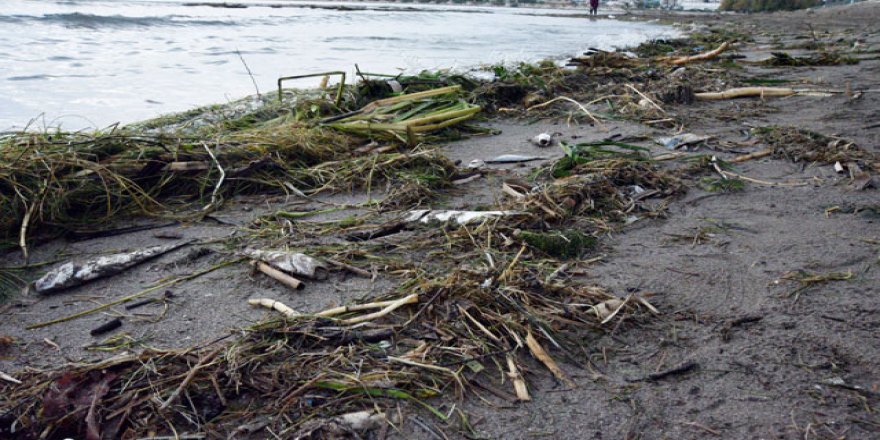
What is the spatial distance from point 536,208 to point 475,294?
94 cm

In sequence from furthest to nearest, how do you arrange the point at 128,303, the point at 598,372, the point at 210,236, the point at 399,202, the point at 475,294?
the point at 399,202 → the point at 210,236 → the point at 128,303 → the point at 475,294 → the point at 598,372

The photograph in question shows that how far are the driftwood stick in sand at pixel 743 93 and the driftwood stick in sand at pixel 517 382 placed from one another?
4636mm

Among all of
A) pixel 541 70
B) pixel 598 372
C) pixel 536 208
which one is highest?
pixel 541 70

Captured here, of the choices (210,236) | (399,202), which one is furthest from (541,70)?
(210,236)

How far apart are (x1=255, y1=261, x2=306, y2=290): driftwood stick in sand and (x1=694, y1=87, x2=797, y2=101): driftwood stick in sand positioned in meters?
4.58

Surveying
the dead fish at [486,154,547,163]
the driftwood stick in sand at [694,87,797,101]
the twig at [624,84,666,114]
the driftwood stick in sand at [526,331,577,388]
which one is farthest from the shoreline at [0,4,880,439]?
the driftwood stick in sand at [694,87,797,101]

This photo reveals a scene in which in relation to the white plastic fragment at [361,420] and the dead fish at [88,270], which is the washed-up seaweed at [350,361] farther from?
the dead fish at [88,270]

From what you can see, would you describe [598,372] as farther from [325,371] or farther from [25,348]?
[25,348]

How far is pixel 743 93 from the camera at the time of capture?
5.74 meters

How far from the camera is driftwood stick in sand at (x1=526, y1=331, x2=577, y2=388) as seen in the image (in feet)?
6.02

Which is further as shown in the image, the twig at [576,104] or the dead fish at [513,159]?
the twig at [576,104]

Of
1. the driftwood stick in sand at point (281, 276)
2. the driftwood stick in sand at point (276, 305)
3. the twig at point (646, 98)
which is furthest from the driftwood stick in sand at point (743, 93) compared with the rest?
the driftwood stick in sand at point (276, 305)

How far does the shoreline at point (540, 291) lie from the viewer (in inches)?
67.9

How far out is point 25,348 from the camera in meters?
2.04
